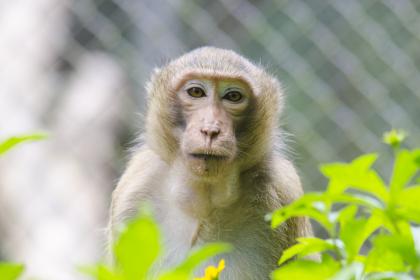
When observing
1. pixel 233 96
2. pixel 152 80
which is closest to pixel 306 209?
pixel 233 96

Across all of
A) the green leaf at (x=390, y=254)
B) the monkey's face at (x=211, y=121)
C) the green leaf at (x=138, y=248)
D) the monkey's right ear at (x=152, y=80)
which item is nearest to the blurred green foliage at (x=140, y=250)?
the green leaf at (x=138, y=248)

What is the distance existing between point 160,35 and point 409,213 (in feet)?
16.1

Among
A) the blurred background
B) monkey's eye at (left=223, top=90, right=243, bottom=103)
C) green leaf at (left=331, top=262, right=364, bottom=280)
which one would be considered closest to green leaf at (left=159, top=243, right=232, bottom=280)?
green leaf at (left=331, top=262, right=364, bottom=280)

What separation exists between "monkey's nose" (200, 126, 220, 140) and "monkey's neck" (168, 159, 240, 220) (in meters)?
0.15

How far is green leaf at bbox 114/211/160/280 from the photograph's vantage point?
0.73 metres

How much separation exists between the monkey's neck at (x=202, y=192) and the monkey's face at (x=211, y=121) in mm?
61

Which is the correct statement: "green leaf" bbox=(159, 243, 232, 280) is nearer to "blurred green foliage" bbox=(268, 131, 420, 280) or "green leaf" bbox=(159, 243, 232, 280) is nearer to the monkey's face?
"blurred green foliage" bbox=(268, 131, 420, 280)

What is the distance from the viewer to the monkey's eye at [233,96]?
9.18 feet

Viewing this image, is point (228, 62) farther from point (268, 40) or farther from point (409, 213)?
point (268, 40)

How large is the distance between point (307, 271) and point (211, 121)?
1702mm

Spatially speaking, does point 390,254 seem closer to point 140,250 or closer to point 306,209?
point 306,209

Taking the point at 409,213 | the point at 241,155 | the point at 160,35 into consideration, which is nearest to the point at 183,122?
the point at 241,155

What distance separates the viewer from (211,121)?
102 inches

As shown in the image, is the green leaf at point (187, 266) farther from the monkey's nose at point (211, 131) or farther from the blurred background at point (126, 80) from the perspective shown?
the blurred background at point (126, 80)
